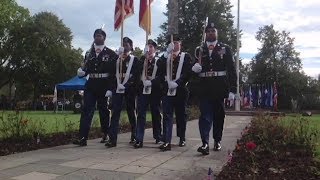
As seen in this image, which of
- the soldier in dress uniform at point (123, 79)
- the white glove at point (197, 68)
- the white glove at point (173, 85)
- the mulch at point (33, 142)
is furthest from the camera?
the soldier in dress uniform at point (123, 79)

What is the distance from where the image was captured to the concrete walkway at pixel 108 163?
20.6 feet

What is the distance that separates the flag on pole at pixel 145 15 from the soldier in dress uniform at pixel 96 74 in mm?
1603

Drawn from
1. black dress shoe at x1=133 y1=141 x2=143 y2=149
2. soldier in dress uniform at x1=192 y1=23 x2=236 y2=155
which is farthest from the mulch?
soldier in dress uniform at x1=192 y1=23 x2=236 y2=155

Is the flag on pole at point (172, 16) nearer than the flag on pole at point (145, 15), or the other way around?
the flag on pole at point (145, 15)

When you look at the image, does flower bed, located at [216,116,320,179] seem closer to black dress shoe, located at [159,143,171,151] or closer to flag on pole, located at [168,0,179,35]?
black dress shoe, located at [159,143,171,151]

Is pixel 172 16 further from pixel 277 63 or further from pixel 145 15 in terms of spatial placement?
pixel 277 63

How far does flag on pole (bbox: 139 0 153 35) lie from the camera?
11.1m

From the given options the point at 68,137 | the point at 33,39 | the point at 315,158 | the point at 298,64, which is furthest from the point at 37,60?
the point at 315,158

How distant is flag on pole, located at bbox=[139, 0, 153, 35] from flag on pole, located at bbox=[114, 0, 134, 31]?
0.79 ft

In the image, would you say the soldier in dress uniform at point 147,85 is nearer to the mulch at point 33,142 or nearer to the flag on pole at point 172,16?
the mulch at point 33,142

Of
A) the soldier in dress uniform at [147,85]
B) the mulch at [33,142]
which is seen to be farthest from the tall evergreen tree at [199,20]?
the soldier in dress uniform at [147,85]

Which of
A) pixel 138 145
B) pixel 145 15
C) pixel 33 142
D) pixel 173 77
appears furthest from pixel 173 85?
pixel 33 142

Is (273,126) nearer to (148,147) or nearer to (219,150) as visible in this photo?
(219,150)

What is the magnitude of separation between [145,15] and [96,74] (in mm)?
2158
